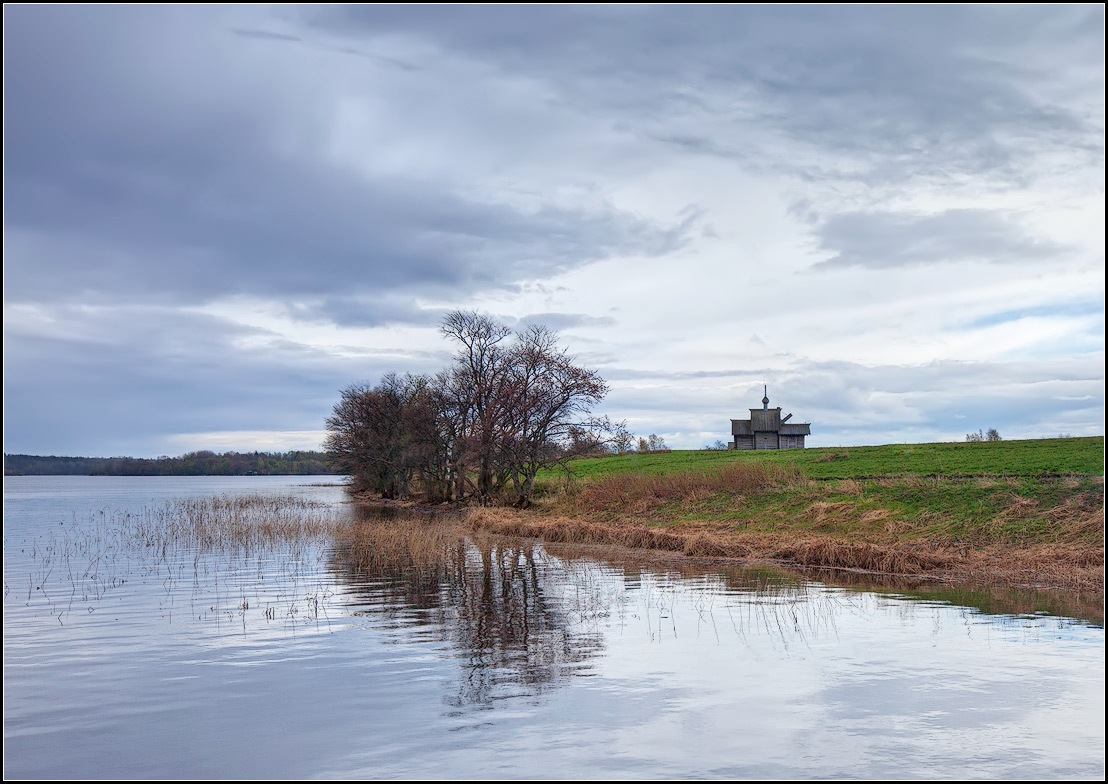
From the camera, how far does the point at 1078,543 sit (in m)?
24.4

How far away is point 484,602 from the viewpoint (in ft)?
71.0

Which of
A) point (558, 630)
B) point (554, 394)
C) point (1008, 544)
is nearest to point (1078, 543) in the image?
point (1008, 544)

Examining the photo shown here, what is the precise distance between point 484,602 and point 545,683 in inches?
329

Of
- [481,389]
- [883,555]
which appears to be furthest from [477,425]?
[883,555]

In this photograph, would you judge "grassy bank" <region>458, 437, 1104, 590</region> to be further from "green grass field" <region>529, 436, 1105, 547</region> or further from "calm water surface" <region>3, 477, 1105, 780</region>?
"calm water surface" <region>3, 477, 1105, 780</region>

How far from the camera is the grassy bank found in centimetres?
2498

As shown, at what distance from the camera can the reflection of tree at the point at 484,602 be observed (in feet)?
47.3

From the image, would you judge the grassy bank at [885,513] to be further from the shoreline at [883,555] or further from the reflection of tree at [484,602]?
the reflection of tree at [484,602]

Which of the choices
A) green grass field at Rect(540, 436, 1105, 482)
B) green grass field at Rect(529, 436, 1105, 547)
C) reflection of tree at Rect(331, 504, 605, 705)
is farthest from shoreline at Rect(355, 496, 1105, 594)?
green grass field at Rect(540, 436, 1105, 482)

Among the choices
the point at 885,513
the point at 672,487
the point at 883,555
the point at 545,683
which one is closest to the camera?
the point at 545,683

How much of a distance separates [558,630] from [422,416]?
5496 centimetres

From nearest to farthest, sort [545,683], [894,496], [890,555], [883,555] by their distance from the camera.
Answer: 1. [545,683]
2. [890,555]
3. [883,555]
4. [894,496]

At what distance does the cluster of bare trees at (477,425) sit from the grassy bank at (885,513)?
21.6 feet

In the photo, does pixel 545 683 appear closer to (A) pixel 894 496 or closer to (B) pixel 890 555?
(B) pixel 890 555
